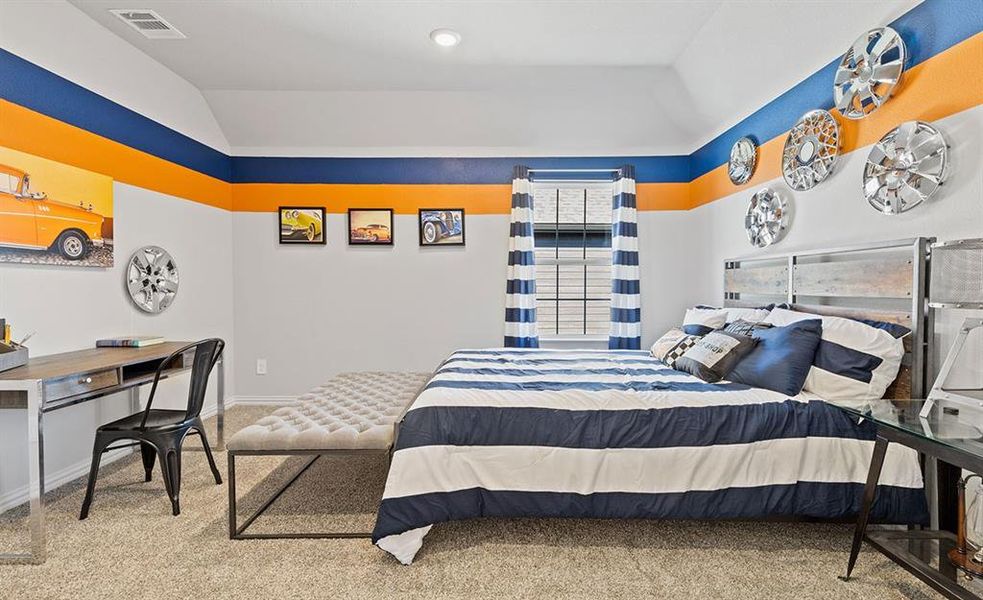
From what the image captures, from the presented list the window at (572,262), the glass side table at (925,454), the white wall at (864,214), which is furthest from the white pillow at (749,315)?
the window at (572,262)

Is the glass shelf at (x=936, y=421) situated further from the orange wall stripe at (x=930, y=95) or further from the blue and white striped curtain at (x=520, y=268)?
the blue and white striped curtain at (x=520, y=268)

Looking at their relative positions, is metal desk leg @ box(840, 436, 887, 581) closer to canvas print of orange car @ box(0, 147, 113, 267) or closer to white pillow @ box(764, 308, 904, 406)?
white pillow @ box(764, 308, 904, 406)

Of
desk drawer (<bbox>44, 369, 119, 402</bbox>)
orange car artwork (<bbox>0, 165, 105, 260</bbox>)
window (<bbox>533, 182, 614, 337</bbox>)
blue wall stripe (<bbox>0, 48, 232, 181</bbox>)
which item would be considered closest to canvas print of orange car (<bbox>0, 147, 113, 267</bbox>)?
orange car artwork (<bbox>0, 165, 105, 260</bbox>)

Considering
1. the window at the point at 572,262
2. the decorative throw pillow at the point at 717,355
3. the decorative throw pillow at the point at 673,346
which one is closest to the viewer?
the decorative throw pillow at the point at 717,355

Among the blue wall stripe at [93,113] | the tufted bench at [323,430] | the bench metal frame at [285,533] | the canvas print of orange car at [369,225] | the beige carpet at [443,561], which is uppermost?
the blue wall stripe at [93,113]

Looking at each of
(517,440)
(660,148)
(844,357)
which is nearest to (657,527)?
(517,440)

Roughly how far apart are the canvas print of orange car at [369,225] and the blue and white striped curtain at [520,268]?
46.0 inches

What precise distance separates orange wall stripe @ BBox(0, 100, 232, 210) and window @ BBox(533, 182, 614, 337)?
3.01m

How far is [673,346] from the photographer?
305cm

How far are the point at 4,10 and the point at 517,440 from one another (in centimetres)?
338

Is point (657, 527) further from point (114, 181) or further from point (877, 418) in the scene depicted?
point (114, 181)

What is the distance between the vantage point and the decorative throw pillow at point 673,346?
114 inches

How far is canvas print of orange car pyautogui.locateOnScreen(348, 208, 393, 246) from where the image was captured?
4.38 meters

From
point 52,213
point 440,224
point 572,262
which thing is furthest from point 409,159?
point 52,213
